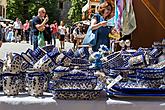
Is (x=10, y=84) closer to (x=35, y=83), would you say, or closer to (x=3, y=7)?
A: (x=35, y=83)

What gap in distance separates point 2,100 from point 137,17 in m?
3.19

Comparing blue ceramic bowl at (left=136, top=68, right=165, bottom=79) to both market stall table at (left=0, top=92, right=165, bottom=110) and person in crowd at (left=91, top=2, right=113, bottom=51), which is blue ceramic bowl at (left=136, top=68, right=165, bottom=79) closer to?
market stall table at (left=0, top=92, right=165, bottom=110)

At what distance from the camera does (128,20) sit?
4625 millimetres

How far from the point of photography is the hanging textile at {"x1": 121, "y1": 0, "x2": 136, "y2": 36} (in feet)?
Result: 15.1

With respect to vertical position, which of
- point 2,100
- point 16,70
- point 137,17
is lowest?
point 2,100

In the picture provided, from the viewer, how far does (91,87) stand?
1832 mm

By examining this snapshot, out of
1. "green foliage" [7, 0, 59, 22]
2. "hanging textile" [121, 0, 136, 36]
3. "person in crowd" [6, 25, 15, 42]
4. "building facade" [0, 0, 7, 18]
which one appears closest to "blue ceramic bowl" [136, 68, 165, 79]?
"hanging textile" [121, 0, 136, 36]

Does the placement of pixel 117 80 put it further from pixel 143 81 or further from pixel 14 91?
pixel 14 91

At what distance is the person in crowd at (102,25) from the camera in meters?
4.52

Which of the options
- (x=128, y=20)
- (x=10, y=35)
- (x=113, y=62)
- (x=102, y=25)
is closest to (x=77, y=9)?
(x=10, y=35)

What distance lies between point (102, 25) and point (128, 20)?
337mm

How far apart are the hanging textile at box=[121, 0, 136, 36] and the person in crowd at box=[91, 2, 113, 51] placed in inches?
7.6

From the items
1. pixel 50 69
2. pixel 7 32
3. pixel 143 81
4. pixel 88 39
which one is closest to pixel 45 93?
pixel 50 69

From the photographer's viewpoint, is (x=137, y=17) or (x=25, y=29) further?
(x=25, y=29)
